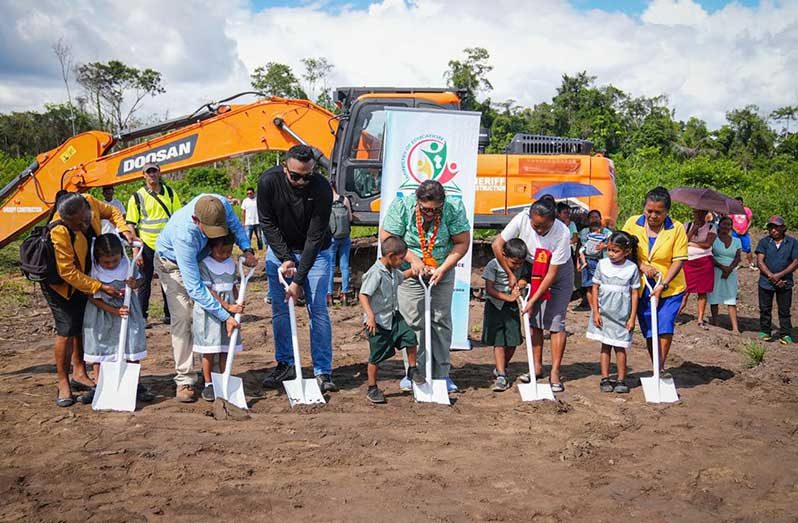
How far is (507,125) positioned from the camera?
104 ft

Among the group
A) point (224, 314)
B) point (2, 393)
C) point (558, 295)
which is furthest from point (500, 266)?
point (2, 393)

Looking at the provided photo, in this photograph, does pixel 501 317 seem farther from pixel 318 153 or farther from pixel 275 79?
pixel 275 79

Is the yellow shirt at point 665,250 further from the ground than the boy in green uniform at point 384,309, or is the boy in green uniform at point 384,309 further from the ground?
the yellow shirt at point 665,250

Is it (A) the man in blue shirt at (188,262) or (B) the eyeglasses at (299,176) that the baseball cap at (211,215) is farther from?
(B) the eyeglasses at (299,176)

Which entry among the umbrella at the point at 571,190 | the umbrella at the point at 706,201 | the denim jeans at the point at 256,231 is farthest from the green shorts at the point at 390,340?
the denim jeans at the point at 256,231

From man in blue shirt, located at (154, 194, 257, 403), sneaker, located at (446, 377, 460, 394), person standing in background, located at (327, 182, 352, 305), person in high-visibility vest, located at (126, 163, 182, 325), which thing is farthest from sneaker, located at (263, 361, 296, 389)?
person in high-visibility vest, located at (126, 163, 182, 325)

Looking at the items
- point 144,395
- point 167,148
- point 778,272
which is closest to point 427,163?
point 144,395

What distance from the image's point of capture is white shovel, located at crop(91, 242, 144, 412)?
5.09 meters

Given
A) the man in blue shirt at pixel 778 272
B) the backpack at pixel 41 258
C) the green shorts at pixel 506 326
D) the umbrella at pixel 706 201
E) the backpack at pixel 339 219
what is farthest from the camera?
the backpack at pixel 339 219

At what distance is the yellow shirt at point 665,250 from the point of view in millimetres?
5672

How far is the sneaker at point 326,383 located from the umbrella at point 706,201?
13.7ft

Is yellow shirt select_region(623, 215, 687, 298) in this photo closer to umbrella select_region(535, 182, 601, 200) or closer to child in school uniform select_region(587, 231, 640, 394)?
child in school uniform select_region(587, 231, 640, 394)

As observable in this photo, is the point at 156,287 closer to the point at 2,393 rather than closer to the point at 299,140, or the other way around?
the point at 299,140

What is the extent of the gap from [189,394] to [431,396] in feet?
6.25
